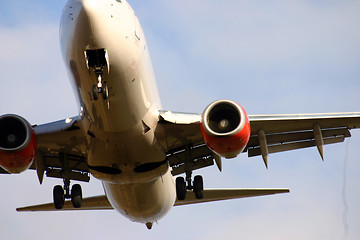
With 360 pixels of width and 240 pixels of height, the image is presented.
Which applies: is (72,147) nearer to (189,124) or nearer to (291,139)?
(189,124)

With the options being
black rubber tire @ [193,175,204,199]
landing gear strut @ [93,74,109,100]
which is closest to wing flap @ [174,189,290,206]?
black rubber tire @ [193,175,204,199]

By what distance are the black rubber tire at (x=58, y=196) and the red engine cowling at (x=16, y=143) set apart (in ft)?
10.4

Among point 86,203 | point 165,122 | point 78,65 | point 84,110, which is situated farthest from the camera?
point 86,203

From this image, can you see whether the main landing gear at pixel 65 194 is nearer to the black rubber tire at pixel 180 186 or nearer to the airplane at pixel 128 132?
the airplane at pixel 128 132

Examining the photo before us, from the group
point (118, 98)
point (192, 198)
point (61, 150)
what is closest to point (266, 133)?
point (192, 198)

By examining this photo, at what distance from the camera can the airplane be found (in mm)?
17594

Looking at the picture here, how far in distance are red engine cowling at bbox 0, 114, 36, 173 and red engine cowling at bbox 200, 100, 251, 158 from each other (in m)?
5.22

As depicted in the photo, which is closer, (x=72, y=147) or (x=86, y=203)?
(x=72, y=147)

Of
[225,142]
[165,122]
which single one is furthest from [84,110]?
[225,142]


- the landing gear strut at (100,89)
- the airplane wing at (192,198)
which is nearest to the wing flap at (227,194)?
the airplane wing at (192,198)

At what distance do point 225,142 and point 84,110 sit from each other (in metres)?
4.08

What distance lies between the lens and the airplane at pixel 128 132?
1759 centimetres

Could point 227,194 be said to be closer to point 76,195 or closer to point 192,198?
point 192,198

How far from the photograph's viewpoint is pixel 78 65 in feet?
57.8
